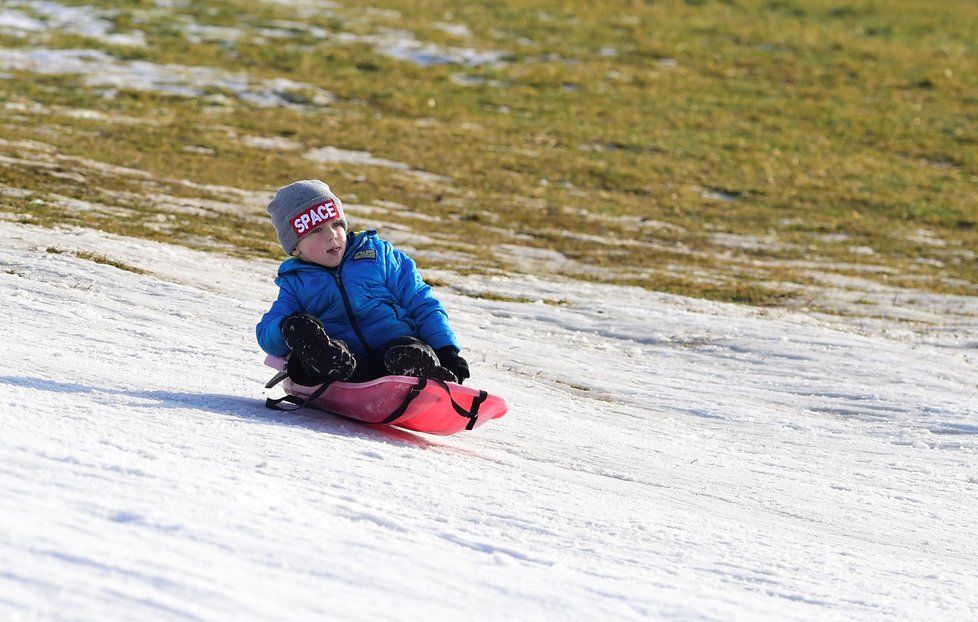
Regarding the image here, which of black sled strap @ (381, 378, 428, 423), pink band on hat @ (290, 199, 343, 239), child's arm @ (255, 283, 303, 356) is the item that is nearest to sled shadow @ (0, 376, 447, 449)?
black sled strap @ (381, 378, 428, 423)

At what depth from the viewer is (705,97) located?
89.1ft

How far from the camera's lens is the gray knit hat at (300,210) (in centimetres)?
563

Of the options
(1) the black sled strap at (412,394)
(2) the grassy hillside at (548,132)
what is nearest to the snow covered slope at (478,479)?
(1) the black sled strap at (412,394)

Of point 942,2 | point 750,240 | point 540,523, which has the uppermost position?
point 942,2

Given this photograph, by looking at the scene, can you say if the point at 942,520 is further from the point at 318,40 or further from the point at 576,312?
the point at 318,40

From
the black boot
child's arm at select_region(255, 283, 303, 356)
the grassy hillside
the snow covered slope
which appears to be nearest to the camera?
the snow covered slope

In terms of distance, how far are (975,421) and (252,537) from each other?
6.59 meters

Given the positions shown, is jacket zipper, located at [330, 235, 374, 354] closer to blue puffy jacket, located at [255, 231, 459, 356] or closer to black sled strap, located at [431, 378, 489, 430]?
blue puffy jacket, located at [255, 231, 459, 356]

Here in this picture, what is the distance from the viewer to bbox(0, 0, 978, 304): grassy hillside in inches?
615

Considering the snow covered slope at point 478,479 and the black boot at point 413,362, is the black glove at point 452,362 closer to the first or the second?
the black boot at point 413,362

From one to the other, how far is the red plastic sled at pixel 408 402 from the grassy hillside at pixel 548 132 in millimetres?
7206

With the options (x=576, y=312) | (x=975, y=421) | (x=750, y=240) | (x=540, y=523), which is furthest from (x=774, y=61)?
(x=540, y=523)

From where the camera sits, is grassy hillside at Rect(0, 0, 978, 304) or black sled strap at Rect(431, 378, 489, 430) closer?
black sled strap at Rect(431, 378, 489, 430)

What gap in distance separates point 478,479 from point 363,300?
1172 millimetres
